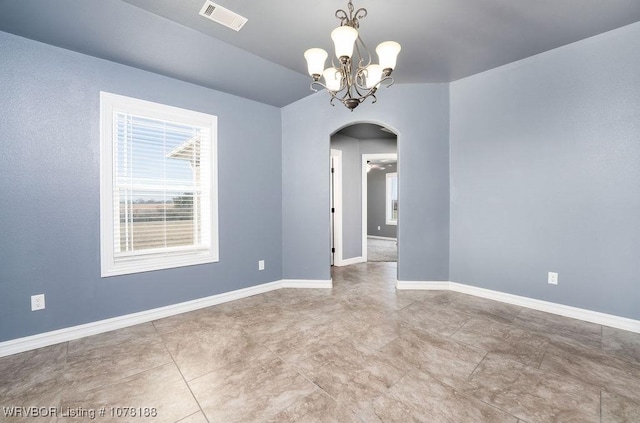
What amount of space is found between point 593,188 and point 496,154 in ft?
3.20

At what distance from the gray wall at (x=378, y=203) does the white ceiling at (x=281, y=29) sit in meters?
6.17

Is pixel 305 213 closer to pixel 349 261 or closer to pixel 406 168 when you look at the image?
pixel 406 168

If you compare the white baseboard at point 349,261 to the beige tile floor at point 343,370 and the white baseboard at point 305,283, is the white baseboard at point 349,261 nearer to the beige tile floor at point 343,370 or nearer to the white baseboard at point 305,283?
the white baseboard at point 305,283

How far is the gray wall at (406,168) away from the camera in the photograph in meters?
3.68

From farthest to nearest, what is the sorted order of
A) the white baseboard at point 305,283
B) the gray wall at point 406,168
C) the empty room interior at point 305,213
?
the white baseboard at point 305,283 → the gray wall at point 406,168 → the empty room interior at point 305,213

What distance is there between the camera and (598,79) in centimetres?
264

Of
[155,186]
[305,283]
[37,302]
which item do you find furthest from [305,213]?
[37,302]

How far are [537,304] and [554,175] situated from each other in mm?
1464

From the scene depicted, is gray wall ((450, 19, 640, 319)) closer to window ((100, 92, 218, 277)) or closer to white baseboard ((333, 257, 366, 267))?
white baseboard ((333, 257, 366, 267))

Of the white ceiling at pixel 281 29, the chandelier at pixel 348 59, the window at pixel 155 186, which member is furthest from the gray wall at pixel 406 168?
the chandelier at pixel 348 59

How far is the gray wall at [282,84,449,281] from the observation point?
3.68 metres

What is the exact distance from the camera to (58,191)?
2.36 metres

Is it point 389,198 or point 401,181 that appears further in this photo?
point 389,198

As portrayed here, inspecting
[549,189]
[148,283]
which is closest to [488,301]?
[549,189]
